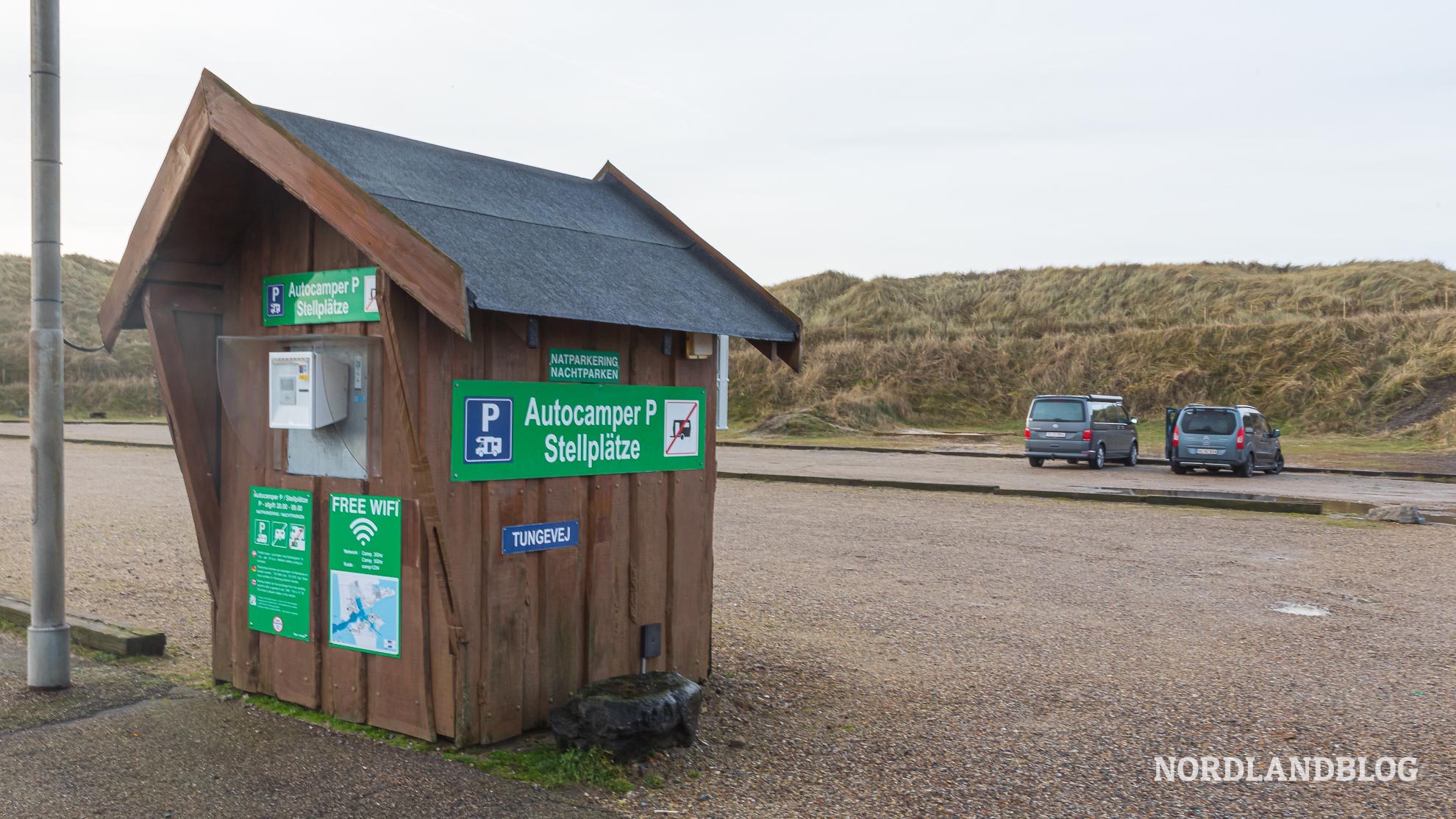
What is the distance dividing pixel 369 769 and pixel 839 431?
3742cm

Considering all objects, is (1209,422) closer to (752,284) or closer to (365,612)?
(752,284)

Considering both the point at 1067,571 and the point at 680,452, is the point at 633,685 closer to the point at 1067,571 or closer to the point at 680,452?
the point at 680,452

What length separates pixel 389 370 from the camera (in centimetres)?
525

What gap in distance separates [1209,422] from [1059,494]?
7976mm

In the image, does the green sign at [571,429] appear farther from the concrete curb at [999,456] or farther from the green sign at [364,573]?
the concrete curb at [999,456]

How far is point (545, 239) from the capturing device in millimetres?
5887

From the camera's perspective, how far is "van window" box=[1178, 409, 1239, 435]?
2453cm

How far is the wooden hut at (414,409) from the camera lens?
5.07 metres

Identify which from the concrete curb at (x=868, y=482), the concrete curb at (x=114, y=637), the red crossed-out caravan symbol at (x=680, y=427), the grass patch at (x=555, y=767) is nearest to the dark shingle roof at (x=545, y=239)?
the red crossed-out caravan symbol at (x=680, y=427)

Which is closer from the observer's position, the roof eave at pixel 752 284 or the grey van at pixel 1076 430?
the roof eave at pixel 752 284

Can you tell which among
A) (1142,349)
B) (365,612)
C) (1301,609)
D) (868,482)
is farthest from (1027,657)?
(1142,349)

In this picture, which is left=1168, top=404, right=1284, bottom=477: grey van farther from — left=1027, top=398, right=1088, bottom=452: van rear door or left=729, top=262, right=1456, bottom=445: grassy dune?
left=729, top=262, right=1456, bottom=445: grassy dune

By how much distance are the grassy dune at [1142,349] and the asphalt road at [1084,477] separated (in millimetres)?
13370

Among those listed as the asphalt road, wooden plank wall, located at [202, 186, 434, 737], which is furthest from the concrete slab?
the asphalt road
